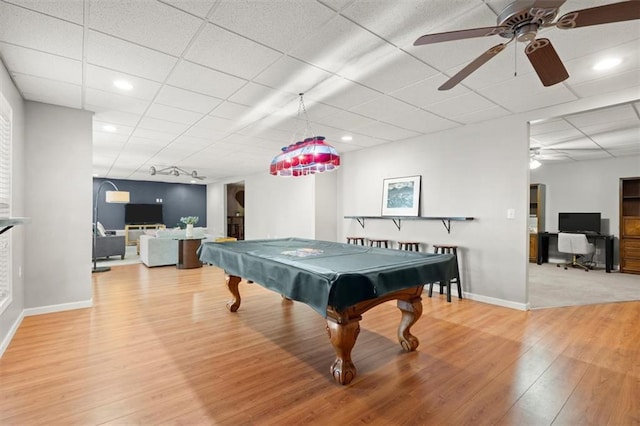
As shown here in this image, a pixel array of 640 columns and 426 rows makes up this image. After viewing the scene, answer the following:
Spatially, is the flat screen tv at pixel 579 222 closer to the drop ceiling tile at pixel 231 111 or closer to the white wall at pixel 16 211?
the drop ceiling tile at pixel 231 111

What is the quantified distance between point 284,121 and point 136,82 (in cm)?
182

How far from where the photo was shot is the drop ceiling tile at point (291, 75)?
105 inches

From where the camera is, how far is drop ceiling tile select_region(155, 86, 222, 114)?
3.27m

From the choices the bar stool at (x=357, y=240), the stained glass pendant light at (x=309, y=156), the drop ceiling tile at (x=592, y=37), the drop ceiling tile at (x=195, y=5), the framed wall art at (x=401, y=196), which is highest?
the drop ceiling tile at (x=592, y=37)

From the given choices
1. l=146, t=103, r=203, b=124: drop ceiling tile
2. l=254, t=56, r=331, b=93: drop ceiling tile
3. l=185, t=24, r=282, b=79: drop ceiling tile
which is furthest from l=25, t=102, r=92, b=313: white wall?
l=254, t=56, r=331, b=93: drop ceiling tile

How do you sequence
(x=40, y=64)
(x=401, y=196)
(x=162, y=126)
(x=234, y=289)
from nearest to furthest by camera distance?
(x=40, y=64)
(x=234, y=289)
(x=162, y=126)
(x=401, y=196)

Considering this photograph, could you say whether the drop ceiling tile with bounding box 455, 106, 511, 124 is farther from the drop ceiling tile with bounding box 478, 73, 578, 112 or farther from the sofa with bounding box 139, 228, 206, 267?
the sofa with bounding box 139, 228, 206, 267

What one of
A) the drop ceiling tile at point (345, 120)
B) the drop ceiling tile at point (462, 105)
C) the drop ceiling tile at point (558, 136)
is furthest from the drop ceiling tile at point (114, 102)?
the drop ceiling tile at point (558, 136)

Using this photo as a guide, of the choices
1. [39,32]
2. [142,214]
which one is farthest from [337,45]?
[142,214]

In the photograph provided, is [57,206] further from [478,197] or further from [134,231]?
[134,231]

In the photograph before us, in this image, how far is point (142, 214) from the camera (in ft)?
36.5

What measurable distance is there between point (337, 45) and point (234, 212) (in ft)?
33.4

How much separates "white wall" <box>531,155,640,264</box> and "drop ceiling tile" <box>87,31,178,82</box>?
8.43m

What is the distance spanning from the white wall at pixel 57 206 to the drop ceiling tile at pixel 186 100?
1210 millimetres
